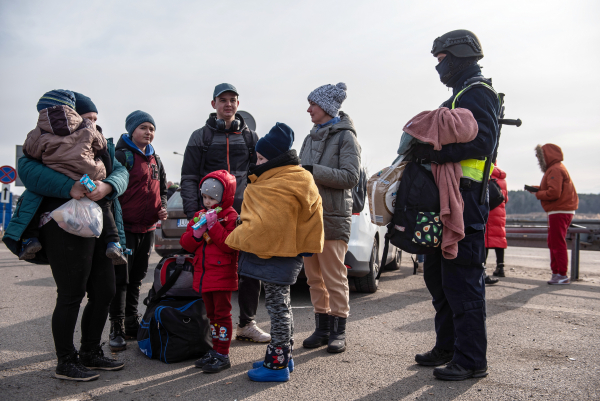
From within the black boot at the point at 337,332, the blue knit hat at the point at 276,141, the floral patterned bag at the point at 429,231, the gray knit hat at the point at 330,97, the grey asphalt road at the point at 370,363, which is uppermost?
the gray knit hat at the point at 330,97

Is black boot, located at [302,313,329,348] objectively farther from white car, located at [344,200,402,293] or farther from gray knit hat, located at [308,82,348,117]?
gray knit hat, located at [308,82,348,117]

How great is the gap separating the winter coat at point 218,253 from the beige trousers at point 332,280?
79 centimetres

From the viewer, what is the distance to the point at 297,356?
364cm

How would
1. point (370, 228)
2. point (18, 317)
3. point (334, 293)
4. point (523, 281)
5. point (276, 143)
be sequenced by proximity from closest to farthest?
point (276, 143) < point (334, 293) < point (18, 317) < point (370, 228) < point (523, 281)

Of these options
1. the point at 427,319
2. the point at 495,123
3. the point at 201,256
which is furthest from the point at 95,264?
the point at 427,319

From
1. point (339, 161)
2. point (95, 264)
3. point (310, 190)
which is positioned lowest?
point (95, 264)

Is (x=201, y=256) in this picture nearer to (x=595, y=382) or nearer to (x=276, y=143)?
(x=276, y=143)

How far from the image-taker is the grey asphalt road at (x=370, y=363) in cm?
287

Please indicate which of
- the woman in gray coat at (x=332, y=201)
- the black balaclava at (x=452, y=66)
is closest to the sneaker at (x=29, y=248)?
the woman in gray coat at (x=332, y=201)

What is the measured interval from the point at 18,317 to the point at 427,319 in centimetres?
427

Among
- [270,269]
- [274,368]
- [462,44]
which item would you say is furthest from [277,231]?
[462,44]

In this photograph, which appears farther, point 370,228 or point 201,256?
point 370,228

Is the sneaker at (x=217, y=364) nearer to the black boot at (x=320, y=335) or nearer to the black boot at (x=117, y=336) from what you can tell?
the black boot at (x=320, y=335)

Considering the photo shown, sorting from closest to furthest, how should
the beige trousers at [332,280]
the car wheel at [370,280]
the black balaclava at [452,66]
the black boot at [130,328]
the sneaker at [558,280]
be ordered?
the black balaclava at [452,66] → the beige trousers at [332,280] → the black boot at [130,328] → the car wheel at [370,280] → the sneaker at [558,280]
